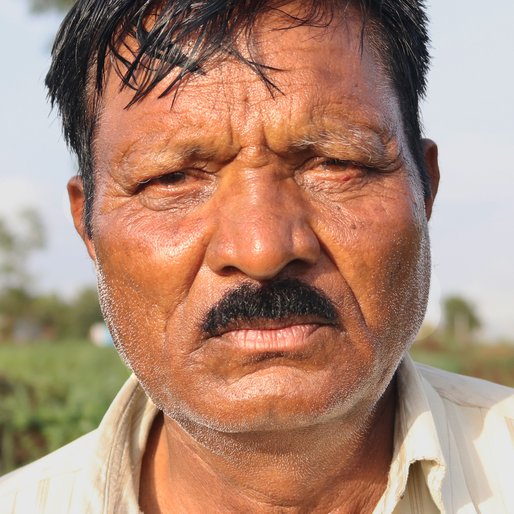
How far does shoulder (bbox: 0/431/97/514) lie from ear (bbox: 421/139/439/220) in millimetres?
1332

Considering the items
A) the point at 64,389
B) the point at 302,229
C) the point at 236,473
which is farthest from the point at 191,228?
the point at 64,389

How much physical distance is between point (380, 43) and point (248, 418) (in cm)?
116

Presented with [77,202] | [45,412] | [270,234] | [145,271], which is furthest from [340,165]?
[45,412]

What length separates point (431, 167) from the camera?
2727 mm

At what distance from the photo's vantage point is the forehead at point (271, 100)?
83.4 inches

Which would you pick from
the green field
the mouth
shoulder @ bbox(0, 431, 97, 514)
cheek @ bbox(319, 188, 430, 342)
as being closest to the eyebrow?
cheek @ bbox(319, 188, 430, 342)

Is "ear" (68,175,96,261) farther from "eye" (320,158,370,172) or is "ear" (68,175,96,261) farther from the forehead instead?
"eye" (320,158,370,172)

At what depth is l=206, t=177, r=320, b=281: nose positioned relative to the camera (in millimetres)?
1963

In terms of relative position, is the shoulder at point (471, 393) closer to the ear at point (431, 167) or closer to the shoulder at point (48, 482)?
the ear at point (431, 167)

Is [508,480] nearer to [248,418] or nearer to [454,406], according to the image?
[454,406]

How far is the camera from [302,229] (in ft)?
6.67

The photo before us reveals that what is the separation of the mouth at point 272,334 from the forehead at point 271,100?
0.46m

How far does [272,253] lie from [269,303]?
0.14 metres

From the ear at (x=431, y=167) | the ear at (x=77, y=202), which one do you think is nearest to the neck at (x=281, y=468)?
the ear at (x=431, y=167)
